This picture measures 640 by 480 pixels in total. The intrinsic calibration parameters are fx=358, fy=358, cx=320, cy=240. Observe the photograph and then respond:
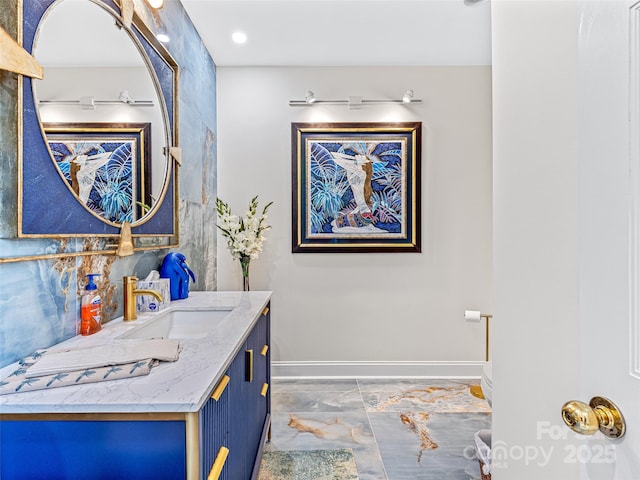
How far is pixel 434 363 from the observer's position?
3.07 metres

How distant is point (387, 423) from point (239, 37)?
113 inches

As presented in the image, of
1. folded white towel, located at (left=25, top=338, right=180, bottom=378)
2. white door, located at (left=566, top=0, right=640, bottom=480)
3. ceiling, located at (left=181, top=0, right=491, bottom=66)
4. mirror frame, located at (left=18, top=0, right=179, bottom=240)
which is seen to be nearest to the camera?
white door, located at (left=566, top=0, right=640, bottom=480)

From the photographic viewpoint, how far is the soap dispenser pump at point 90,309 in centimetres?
124

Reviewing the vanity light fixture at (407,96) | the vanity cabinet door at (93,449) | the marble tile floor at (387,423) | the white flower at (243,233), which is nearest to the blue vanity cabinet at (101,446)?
the vanity cabinet door at (93,449)

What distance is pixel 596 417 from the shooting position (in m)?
0.56

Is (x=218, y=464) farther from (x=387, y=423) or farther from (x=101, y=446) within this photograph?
(x=387, y=423)

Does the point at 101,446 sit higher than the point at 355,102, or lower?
lower

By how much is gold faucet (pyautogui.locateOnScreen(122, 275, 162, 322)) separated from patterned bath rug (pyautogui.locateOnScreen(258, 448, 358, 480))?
3.56 feet

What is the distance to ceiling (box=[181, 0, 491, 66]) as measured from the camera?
2275mm

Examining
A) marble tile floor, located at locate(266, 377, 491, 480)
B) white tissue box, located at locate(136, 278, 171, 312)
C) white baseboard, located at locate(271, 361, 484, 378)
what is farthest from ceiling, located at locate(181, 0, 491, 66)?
marble tile floor, located at locate(266, 377, 491, 480)

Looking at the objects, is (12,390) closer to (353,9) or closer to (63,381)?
(63,381)

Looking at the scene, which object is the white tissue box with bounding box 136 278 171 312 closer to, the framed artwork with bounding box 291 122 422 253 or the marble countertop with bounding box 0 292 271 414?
the marble countertop with bounding box 0 292 271 414

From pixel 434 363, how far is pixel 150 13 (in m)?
3.13

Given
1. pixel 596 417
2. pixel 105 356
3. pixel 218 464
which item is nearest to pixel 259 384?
pixel 218 464
